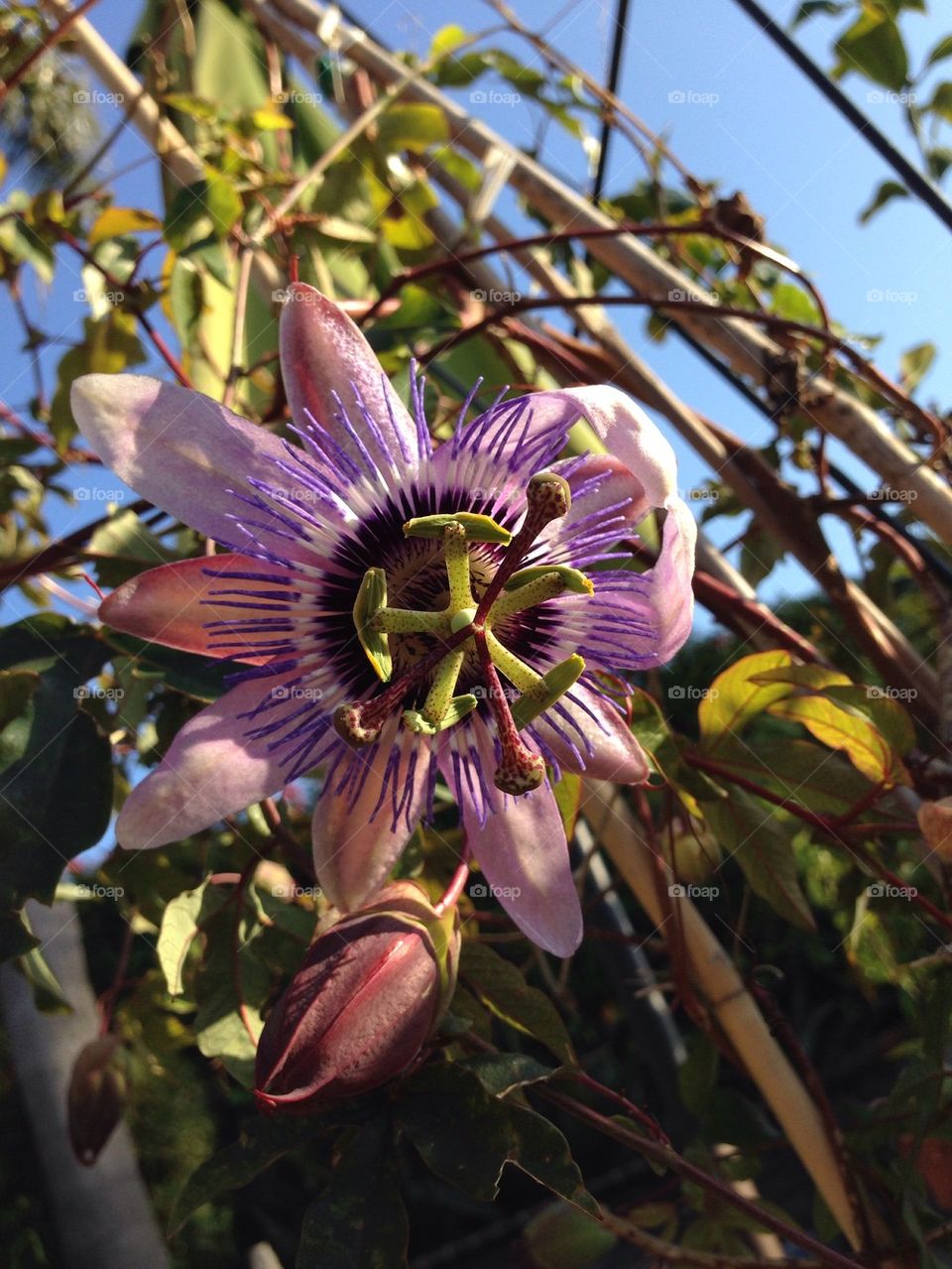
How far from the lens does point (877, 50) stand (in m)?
1.37

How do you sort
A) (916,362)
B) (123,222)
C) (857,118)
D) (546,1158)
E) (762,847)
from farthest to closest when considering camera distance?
(916,362)
(857,118)
(123,222)
(762,847)
(546,1158)

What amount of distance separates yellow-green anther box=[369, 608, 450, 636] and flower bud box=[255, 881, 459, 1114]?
20 cm

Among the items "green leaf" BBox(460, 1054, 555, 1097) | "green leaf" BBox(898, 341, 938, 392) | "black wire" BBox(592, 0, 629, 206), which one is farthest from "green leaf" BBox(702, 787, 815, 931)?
"black wire" BBox(592, 0, 629, 206)

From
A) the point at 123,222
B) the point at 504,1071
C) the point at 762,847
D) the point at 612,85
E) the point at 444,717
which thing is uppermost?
the point at 123,222

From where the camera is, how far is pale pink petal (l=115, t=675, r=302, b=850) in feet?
2.40

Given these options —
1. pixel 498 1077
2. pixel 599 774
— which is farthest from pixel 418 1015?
pixel 599 774

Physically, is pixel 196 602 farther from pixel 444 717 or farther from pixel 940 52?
pixel 940 52

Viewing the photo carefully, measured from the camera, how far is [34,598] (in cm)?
190

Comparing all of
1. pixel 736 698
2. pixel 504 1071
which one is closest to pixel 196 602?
pixel 504 1071

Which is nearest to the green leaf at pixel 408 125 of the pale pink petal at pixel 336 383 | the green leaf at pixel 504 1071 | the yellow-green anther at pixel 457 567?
the pale pink petal at pixel 336 383

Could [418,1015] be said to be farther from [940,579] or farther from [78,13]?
[78,13]

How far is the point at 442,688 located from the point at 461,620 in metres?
0.05

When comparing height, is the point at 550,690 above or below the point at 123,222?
below

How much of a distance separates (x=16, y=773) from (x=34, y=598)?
1143 millimetres
